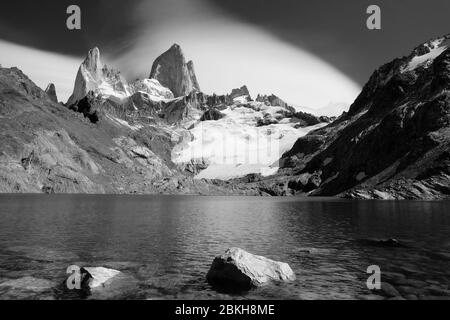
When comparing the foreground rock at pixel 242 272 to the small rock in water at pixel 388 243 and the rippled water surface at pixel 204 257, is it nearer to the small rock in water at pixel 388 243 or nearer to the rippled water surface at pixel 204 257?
the rippled water surface at pixel 204 257

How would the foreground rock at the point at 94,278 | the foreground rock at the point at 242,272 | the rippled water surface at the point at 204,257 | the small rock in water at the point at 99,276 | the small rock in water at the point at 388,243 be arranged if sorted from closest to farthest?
the rippled water surface at the point at 204,257, the foreground rock at the point at 94,278, the small rock in water at the point at 99,276, the foreground rock at the point at 242,272, the small rock in water at the point at 388,243

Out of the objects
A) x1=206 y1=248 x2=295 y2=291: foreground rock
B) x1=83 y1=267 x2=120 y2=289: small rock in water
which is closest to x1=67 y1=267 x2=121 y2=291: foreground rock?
x1=83 y1=267 x2=120 y2=289: small rock in water

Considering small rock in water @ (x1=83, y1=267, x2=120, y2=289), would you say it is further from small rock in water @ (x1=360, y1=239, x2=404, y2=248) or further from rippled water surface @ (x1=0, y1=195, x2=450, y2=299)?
small rock in water @ (x1=360, y1=239, x2=404, y2=248)

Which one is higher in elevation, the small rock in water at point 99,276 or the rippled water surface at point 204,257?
the small rock in water at point 99,276

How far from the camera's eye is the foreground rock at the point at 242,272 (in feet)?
93.7

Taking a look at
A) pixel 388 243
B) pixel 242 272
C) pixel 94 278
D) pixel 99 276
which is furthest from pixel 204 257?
pixel 388 243

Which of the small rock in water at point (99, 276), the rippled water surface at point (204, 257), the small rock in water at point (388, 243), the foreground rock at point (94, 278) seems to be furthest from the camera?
the small rock in water at point (388, 243)

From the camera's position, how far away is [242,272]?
2873cm

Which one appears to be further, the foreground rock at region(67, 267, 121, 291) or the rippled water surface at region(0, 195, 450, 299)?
the foreground rock at region(67, 267, 121, 291)

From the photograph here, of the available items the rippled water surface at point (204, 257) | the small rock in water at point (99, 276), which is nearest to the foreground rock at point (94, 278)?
the small rock in water at point (99, 276)

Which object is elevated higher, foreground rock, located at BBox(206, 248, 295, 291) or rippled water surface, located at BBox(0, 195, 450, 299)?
foreground rock, located at BBox(206, 248, 295, 291)

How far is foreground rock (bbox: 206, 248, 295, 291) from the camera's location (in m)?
28.6

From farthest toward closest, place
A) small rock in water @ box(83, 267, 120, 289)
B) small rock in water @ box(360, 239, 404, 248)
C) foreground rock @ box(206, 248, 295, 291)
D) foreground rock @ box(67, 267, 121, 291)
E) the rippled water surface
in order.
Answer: small rock in water @ box(360, 239, 404, 248)
foreground rock @ box(206, 248, 295, 291)
small rock in water @ box(83, 267, 120, 289)
foreground rock @ box(67, 267, 121, 291)
the rippled water surface

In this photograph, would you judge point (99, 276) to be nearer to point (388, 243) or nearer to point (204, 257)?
point (204, 257)
